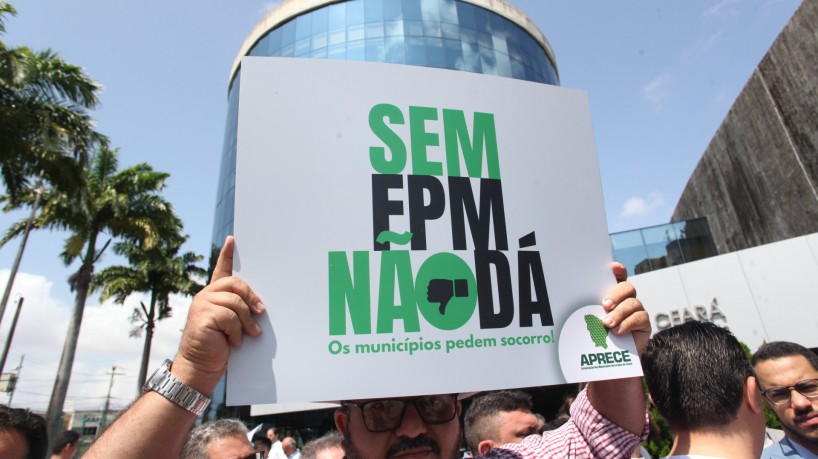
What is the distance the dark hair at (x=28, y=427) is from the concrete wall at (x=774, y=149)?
18.3m

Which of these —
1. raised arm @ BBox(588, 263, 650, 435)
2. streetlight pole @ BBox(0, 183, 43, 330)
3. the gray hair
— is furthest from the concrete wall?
streetlight pole @ BBox(0, 183, 43, 330)

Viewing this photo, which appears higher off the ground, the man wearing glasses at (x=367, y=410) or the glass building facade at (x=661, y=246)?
the glass building facade at (x=661, y=246)

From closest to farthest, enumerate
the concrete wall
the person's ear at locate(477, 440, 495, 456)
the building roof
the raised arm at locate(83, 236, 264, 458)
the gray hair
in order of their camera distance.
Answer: the raised arm at locate(83, 236, 264, 458), the gray hair, the person's ear at locate(477, 440, 495, 456), the concrete wall, the building roof

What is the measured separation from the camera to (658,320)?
40.6 ft

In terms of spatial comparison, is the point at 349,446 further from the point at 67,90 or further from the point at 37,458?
the point at 67,90

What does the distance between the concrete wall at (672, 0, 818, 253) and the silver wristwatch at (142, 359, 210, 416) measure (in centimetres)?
1786

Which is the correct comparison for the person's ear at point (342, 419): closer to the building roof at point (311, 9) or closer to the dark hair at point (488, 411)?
the dark hair at point (488, 411)

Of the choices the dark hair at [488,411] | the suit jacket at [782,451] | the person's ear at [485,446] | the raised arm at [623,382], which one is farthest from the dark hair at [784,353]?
the raised arm at [623,382]

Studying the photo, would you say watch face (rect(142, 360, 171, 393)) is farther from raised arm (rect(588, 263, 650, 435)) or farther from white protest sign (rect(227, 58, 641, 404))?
raised arm (rect(588, 263, 650, 435))

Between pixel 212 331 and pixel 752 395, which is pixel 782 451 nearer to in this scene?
pixel 752 395

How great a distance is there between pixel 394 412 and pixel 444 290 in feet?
1.41

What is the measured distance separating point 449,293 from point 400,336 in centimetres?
21

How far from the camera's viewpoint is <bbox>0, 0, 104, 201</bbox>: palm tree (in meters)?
8.83

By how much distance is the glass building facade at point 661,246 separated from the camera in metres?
13.1
